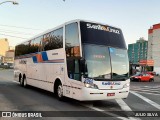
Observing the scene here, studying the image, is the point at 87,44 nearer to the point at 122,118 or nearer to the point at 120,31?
→ the point at 120,31

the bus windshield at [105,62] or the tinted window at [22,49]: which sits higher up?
the tinted window at [22,49]

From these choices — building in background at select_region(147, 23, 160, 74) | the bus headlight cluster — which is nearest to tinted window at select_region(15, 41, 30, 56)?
the bus headlight cluster

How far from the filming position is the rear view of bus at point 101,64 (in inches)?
444

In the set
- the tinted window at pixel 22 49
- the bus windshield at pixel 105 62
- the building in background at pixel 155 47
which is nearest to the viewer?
the bus windshield at pixel 105 62

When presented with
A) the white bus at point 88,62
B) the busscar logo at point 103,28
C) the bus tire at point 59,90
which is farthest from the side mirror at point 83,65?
the bus tire at point 59,90

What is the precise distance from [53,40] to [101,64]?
161 inches

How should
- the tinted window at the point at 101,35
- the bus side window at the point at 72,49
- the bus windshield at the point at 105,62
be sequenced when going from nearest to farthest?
the bus windshield at the point at 105,62, the bus side window at the point at 72,49, the tinted window at the point at 101,35

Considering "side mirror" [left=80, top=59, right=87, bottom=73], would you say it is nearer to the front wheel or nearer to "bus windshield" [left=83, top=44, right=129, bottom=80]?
"bus windshield" [left=83, top=44, right=129, bottom=80]

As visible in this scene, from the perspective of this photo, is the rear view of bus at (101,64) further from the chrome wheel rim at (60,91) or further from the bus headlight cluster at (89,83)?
the chrome wheel rim at (60,91)

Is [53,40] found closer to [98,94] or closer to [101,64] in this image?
[101,64]

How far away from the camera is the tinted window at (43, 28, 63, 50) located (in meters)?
13.8

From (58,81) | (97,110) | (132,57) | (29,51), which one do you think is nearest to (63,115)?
(97,110)

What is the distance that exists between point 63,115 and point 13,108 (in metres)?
2.29

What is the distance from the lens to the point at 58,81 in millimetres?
13922
